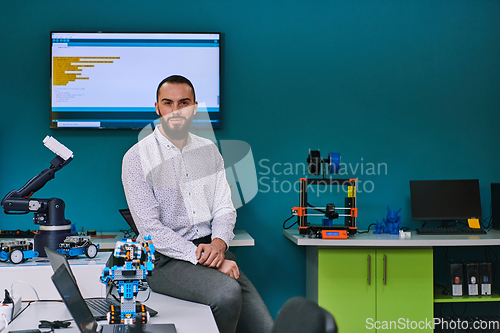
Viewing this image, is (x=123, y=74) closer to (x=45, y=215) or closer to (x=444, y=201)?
(x=45, y=215)

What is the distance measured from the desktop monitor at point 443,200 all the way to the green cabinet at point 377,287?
18.0 inches

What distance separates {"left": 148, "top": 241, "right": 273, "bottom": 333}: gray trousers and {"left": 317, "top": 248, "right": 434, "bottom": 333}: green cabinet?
90cm

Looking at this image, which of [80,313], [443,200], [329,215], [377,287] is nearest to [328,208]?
[329,215]

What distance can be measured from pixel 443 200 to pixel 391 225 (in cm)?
50

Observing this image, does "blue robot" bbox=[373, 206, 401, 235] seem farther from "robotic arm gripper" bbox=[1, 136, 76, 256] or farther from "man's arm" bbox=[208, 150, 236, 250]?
"robotic arm gripper" bbox=[1, 136, 76, 256]

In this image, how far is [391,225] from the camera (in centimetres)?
305

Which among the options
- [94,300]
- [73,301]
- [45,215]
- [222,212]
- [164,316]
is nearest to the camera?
[73,301]

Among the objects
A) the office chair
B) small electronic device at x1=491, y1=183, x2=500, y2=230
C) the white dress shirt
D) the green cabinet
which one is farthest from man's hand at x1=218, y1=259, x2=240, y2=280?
small electronic device at x1=491, y1=183, x2=500, y2=230

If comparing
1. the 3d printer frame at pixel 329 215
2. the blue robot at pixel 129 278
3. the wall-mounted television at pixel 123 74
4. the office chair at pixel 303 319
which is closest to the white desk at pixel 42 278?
the blue robot at pixel 129 278

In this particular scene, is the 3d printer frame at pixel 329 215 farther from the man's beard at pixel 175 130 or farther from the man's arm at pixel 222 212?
the man's beard at pixel 175 130

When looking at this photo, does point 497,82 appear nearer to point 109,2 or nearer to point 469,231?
point 469,231

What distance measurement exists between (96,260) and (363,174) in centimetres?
223

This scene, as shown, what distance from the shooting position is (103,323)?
1.36 meters

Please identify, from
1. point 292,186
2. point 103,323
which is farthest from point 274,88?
point 103,323
